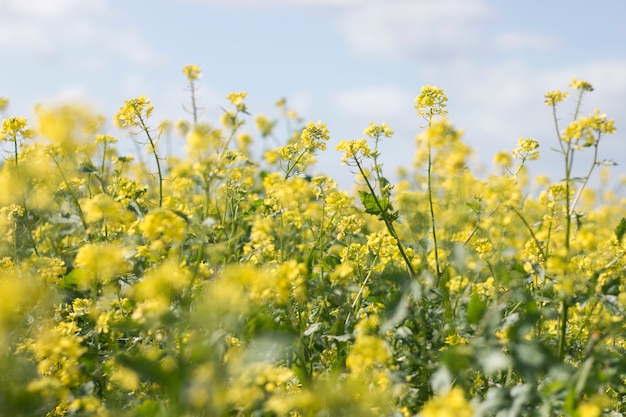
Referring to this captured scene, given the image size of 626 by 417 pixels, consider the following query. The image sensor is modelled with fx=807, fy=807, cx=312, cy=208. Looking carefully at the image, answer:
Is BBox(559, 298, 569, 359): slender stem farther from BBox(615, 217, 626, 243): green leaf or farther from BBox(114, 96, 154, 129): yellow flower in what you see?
BBox(114, 96, 154, 129): yellow flower

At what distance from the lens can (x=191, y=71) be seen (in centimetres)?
333

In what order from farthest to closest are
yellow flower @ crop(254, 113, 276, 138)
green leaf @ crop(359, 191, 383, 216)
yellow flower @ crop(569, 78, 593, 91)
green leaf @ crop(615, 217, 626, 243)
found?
yellow flower @ crop(254, 113, 276, 138) < green leaf @ crop(359, 191, 383, 216) < green leaf @ crop(615, 217, 626, 243) < yellow flower @ crop(569, 78, 593, 91)

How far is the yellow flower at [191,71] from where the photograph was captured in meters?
3.31

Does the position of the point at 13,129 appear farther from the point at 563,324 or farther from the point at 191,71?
the point at 563,324

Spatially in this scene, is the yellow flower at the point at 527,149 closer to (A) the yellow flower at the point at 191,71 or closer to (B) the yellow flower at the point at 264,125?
(A) the yellow flower at the point at 191,71

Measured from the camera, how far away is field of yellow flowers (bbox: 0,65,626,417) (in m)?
2.44

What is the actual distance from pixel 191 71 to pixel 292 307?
3.54ft

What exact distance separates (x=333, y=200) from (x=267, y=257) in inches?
17.7

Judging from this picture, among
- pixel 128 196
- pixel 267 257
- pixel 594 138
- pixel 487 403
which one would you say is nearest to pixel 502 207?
pixel 594 138

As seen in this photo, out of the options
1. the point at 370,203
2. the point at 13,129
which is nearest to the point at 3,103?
the point at 13,129

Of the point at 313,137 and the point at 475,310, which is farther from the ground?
the point at 313,137

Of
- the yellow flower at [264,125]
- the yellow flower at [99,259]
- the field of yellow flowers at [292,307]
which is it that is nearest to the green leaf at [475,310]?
the field of yellow flowers at [292,307]

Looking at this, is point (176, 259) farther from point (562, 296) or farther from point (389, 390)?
point (562, 296)

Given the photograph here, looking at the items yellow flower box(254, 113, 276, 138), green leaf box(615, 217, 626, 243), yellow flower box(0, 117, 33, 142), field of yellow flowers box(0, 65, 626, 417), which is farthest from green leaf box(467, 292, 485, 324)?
yellow flower box(254, 113, 276, 138)
